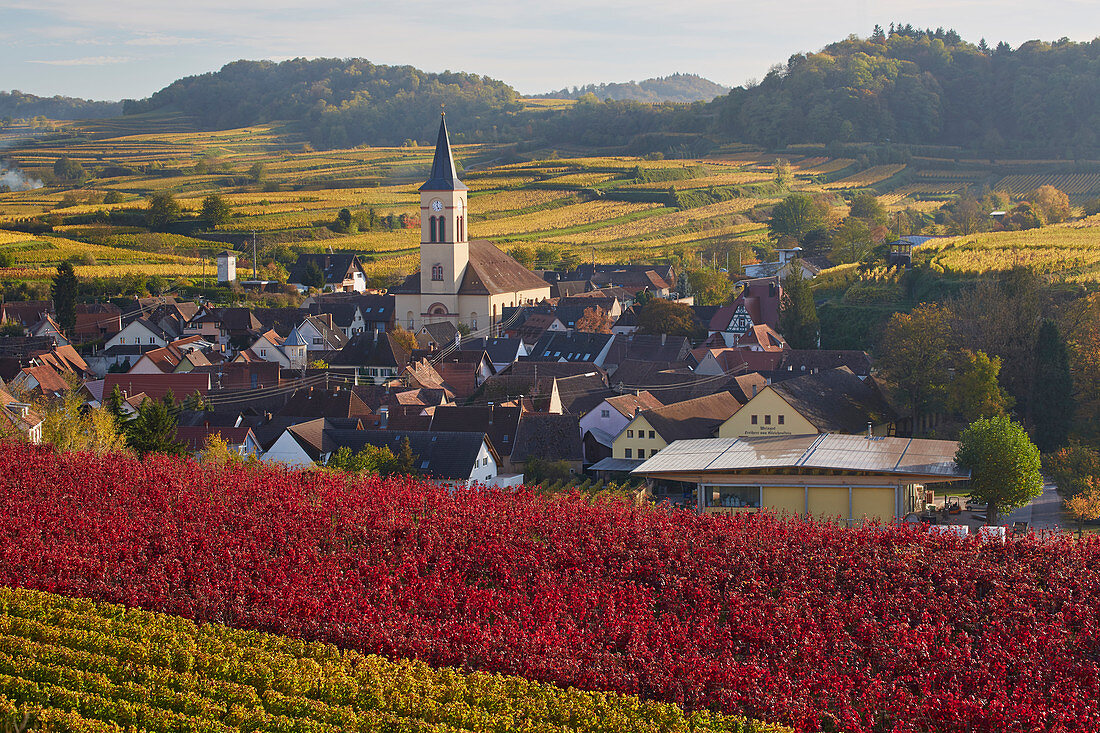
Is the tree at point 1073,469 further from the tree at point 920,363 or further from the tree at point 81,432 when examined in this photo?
the tree at point 81,432

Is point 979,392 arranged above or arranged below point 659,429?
above

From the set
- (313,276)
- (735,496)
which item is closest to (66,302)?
(313,276)

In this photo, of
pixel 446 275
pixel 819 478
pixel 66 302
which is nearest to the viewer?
pixel 819 478

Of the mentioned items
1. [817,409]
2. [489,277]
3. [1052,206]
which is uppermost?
[1052,206]

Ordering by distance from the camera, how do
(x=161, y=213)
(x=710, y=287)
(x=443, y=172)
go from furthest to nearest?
(x=161, y=213) → (x=443, y=172) → (x=710, y=287)

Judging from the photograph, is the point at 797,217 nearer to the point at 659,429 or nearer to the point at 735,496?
the point at 659,429

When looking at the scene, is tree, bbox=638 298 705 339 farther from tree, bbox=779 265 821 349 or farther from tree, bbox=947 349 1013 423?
tree, bbox=947 349 1013 423

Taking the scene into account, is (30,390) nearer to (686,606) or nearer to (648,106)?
(686,606)

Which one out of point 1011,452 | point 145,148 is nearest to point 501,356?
point 1011,452

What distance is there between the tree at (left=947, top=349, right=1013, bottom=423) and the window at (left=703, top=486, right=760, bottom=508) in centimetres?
1043

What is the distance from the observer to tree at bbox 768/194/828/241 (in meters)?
100

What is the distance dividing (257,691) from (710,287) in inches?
2497

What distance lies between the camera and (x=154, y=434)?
3625 cm

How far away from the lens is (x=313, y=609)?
18109mm
